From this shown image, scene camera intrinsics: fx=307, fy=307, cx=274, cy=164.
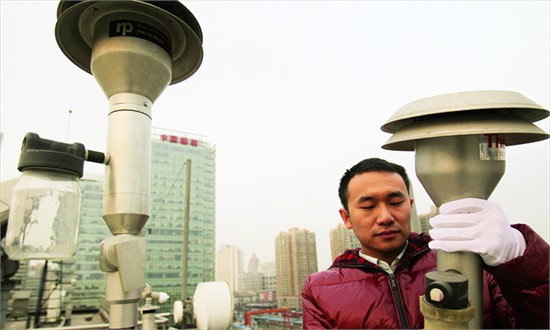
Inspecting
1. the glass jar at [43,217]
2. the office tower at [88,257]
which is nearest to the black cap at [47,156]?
the glass jar at [43,217]

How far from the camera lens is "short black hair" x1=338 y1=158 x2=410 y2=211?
59.7 inches

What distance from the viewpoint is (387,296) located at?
4.57ft

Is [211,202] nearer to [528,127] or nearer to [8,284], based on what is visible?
[8,284]

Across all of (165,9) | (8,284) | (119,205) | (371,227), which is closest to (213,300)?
(119,205)

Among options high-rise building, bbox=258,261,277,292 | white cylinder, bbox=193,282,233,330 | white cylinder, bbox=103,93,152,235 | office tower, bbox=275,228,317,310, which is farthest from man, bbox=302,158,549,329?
high-rise building, bbox=258,261,277,292

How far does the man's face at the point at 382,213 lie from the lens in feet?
4.45

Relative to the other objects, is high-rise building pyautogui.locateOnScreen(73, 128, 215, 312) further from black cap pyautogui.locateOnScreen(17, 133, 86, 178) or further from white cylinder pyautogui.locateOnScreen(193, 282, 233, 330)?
A: black cap pyautogui.locateOnScreen(17, 133, 86, 178)

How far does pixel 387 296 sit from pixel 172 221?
29037 millimetres

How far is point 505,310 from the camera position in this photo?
1.26m

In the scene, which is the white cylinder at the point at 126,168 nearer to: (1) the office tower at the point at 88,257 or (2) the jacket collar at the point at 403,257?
(2) the jacket collar at the point at 403,257

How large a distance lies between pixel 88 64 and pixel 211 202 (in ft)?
88.8

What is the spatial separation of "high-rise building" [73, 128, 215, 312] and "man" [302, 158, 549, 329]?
25915 mm

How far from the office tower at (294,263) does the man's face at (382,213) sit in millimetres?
12023

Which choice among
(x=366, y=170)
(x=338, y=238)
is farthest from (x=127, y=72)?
(x=338, y=238)
